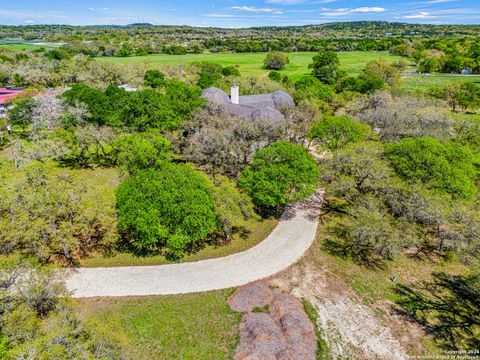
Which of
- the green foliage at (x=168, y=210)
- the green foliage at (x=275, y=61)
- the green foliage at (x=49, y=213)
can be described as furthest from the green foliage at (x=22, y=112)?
the green foliage at (x=275, y=61)

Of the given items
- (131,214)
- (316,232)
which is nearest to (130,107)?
(131,214)

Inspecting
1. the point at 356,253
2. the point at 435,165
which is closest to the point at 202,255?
the point at 356,253

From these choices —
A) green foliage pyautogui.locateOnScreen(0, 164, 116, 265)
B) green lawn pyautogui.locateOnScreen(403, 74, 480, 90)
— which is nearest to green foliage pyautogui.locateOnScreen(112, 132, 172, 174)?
green foliage pyautogui.locateOnScreen(0, 164, 116, 265)

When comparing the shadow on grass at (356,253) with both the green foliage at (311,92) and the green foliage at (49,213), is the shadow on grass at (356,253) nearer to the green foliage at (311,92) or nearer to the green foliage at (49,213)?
the green foliage at (49,213)

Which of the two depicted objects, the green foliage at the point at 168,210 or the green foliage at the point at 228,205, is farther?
the green foliage at the point at 228,205

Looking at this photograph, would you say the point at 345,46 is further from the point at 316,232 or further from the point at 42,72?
the point at 316,232
